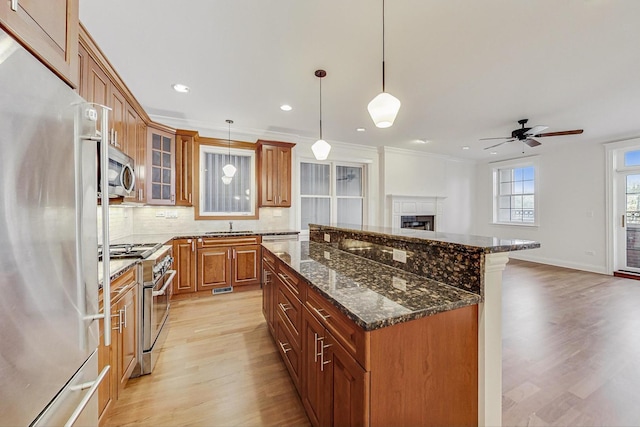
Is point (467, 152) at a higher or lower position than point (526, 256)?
higher

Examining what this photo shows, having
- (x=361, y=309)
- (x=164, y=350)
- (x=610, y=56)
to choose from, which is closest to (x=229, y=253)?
(x=164, y=350)

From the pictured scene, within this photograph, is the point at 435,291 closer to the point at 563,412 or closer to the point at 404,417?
the point at 404,417

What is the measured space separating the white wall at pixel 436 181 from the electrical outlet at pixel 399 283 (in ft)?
14.9

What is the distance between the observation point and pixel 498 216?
7219mm

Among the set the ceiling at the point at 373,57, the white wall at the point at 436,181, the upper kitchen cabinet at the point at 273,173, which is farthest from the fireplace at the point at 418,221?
the upper kitchen cabinet at the point at 273,173

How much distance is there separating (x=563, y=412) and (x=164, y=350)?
3.13 meters

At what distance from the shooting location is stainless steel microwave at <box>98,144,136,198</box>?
1949mm

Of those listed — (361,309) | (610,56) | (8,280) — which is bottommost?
(361,309)

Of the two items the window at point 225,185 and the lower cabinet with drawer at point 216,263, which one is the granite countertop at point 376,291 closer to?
the lower cabinet with drawer at point 216,263

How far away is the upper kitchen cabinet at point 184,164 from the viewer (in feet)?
13.1

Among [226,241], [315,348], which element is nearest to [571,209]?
[315,348]

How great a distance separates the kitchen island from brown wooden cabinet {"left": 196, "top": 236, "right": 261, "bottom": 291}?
8.54ft

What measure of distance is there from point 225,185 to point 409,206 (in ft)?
13.7

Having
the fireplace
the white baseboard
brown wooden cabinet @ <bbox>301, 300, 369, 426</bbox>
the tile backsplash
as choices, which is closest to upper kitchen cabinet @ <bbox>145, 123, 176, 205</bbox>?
the tile backsplash
